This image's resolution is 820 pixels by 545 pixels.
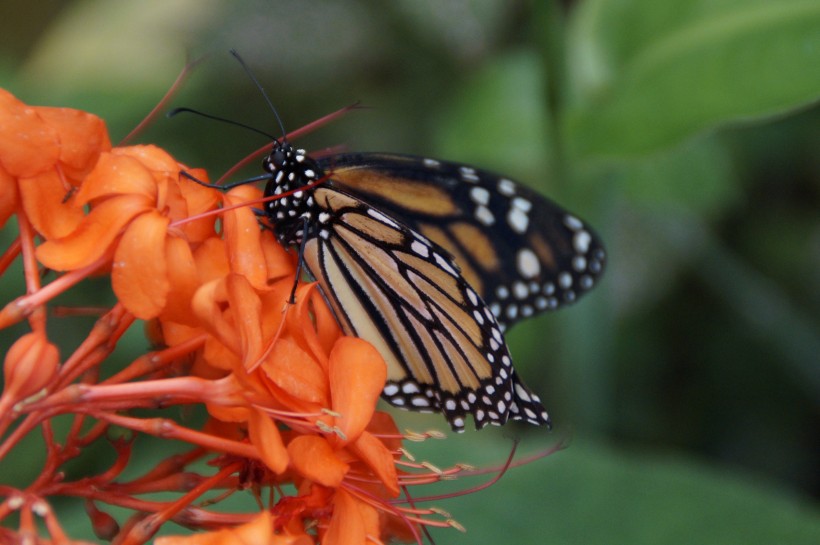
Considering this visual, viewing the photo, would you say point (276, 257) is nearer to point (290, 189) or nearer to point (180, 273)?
point (290, 189)

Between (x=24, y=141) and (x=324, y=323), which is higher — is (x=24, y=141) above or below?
above

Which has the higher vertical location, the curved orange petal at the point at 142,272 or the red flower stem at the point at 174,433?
the curved orange petal at the point at 142,272

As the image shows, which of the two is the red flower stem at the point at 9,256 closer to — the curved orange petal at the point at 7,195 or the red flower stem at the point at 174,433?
the curved orange petal at the point at 7,195

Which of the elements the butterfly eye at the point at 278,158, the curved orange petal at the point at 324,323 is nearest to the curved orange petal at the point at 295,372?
the curved orange petal at the point at 324,323

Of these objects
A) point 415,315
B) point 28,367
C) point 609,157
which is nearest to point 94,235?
point 28,367

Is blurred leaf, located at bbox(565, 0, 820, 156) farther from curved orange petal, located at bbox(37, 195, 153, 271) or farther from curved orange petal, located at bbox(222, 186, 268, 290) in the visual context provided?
curved orange petal, located at bbox(37, 195, 153, 271)

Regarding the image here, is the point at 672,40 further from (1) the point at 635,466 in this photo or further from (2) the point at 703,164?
(1) the point at 635,466
